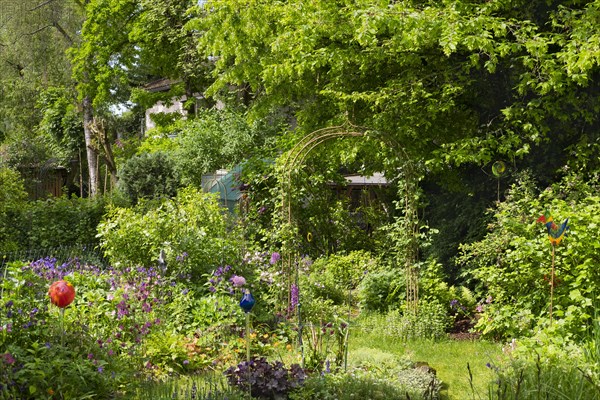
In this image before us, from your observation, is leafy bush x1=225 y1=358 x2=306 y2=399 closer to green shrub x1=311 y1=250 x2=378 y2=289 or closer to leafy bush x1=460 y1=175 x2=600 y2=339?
leafy bush x1=460 y1=175 x2=600 y2=339

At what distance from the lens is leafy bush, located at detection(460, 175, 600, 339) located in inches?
236

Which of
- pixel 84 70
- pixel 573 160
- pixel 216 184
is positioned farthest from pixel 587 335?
pixel 84 70

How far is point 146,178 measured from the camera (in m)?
14.2

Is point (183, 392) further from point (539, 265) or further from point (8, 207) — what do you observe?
point (8, 207)

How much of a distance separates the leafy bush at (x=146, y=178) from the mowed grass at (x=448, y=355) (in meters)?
8.10

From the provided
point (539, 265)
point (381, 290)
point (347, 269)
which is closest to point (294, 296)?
point (381, 290)

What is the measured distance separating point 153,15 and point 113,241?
40.6 feet

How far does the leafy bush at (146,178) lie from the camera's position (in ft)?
46.5

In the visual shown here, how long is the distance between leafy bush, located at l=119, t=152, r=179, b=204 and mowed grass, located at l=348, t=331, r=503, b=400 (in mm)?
8099

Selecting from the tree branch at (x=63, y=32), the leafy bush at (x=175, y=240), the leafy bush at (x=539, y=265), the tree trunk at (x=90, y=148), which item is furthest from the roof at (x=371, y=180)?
the tree branch at (x=63, y=32)

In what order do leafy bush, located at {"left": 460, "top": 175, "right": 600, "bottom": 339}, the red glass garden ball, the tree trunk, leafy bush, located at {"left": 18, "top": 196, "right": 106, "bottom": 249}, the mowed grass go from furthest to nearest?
the tree trunk < leafy bush, located at {"left": 18, "top": 196, "right": 106, "bottom": 249} < leafy bush, located at {"left": 460, "top": 175, "right": 600, "bottom": 339} < the mowed grass < the red glass garden ball

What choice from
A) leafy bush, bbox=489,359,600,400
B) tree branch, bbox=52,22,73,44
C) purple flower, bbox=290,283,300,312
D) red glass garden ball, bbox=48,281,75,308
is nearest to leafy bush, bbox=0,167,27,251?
purple flower, bbox=290,283,300,312

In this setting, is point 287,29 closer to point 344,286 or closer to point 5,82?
point 344,286

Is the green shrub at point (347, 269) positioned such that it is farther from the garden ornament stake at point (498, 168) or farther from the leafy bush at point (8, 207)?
the leafy bush at point (8, 207)
